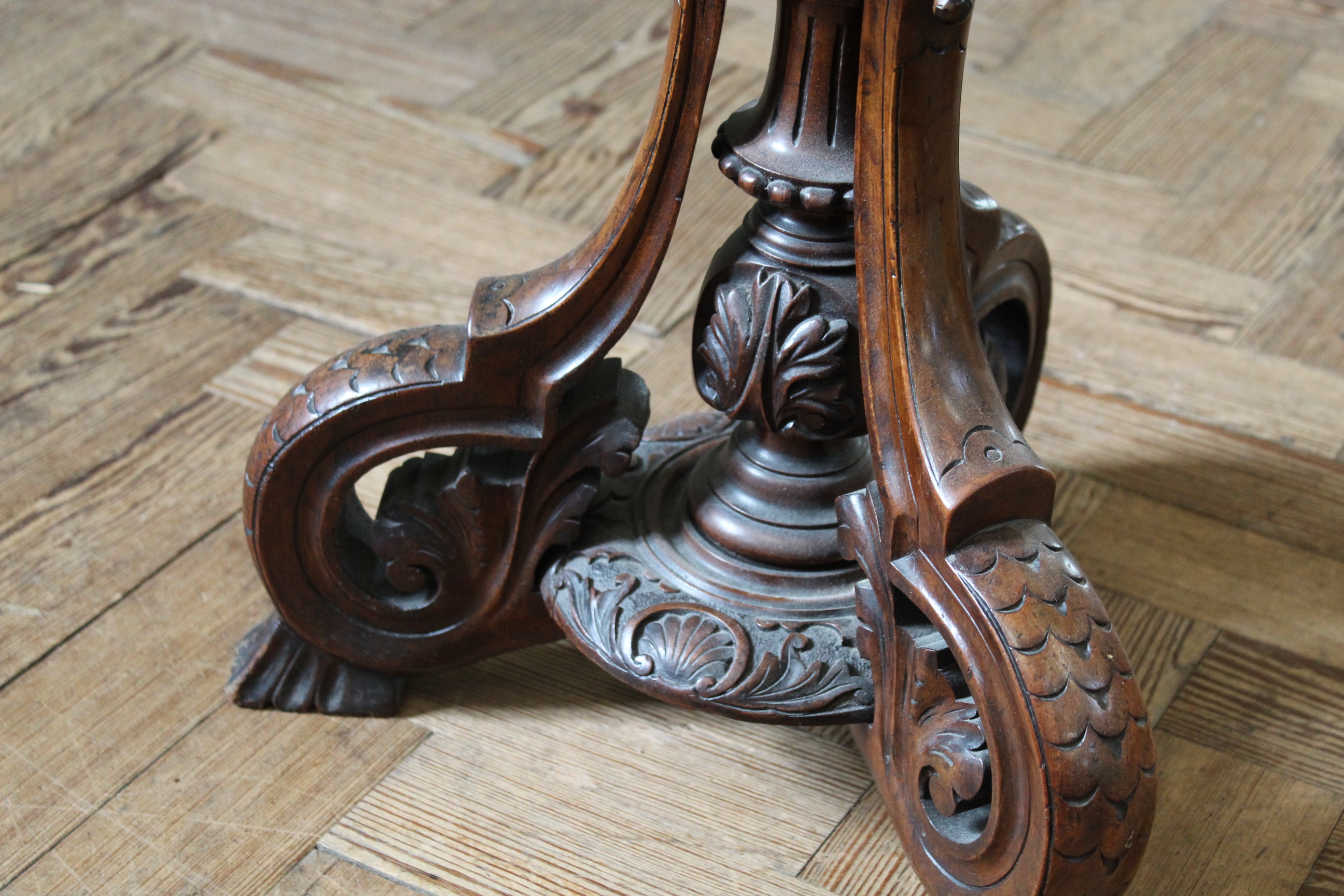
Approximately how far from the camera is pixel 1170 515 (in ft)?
2.92

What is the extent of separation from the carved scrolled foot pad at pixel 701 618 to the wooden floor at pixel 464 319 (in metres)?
0.08

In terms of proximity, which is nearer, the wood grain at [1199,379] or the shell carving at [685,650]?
the shell carving at [685,650]

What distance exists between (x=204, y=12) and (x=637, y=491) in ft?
2.91

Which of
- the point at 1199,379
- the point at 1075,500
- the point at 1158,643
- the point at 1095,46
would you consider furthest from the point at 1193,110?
the point at 1158,643

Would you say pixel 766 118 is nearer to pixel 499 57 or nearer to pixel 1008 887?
pixel 1008 887

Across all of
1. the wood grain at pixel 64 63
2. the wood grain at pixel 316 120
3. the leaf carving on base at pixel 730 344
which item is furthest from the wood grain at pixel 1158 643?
the wood grain at pixel 64 63

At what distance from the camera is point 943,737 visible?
58 cm

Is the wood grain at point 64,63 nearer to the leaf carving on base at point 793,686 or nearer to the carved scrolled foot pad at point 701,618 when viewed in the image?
the carved scrolled foot pad at point 701,618

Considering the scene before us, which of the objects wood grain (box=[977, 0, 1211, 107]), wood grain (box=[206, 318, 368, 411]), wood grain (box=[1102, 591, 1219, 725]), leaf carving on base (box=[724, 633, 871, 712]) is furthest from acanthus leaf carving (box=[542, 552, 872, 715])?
wood grain (box=[977, 0, 1211, 107])

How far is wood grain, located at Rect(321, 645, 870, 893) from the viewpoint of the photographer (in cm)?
66

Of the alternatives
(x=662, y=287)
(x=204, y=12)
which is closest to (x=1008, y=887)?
(x=662, y=287)

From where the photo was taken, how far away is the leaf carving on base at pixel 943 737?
1.87 ft

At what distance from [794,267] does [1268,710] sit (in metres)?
0.35

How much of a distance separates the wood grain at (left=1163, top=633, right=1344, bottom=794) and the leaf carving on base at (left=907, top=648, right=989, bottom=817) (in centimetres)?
21
